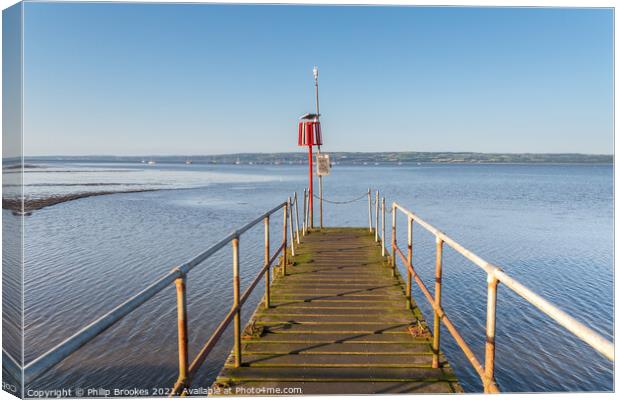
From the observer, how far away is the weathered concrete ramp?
12.4 ft

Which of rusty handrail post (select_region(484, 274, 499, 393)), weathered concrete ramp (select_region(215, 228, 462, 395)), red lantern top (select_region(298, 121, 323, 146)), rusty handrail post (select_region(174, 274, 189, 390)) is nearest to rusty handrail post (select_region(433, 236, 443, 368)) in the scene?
weathered concrete ramp (select_region(215, 228, 462, 395))

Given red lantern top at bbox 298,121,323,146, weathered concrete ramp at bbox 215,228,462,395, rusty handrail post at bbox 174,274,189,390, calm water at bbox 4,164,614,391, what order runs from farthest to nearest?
red lantern top at bbox 298,121,323,146 → calm water at bbox 4,164,614,391 → weathered concrete ramp at bbox 215,228,462,395 → rusty handrail post at bbox 174,274,189,390

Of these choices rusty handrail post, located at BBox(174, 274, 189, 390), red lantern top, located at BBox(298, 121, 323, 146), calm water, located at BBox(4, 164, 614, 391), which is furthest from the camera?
red lantern top, located at BBox(298, 121, 323, 146)

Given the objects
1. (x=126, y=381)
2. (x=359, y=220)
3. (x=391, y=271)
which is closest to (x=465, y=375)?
(x=391, y=271)

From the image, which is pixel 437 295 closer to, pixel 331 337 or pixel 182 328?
pixel 331 337

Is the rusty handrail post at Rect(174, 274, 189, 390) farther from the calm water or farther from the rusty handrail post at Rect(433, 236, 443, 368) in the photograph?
the calm water

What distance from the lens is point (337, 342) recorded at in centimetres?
458

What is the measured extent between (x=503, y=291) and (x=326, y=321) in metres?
7.16

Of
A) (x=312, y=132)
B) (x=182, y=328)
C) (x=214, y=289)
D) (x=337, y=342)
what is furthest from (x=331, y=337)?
(x=312, y=132)

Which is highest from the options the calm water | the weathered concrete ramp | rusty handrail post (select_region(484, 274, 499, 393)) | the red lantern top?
the red lantern top

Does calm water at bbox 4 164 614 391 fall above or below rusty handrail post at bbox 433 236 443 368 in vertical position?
below

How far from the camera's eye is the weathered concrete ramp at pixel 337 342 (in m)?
3.79

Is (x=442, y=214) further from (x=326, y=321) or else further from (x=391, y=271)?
(x=326, y=321)

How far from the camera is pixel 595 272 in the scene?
12.1 metres
